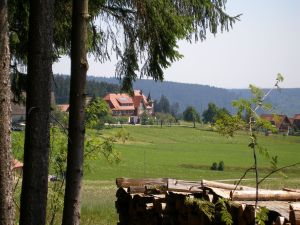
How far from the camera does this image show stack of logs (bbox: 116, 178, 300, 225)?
5250 mm

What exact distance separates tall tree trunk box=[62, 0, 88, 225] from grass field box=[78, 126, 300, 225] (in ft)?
15.5

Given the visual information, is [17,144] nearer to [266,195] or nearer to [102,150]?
[102,150]

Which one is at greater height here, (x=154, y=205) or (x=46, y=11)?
(x=46, y=11)

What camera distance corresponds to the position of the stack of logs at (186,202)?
525 centimetres

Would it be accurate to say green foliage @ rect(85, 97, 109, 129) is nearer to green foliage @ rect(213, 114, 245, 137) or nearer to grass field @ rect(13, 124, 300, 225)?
grass field @ rect(13, 124, 300, 225)

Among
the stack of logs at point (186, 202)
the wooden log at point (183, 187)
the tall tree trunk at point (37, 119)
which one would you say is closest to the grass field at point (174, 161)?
the stack of logs at point (186, 202)

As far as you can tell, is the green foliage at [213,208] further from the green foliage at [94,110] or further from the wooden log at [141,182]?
the green foliage at [94,110]

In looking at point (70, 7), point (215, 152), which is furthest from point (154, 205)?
point (215, 152)

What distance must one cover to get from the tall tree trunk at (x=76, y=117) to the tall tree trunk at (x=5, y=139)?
3.05 ft

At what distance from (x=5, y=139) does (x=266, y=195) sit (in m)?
3.00

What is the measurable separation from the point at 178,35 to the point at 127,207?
360 cm

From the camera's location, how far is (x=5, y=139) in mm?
5211

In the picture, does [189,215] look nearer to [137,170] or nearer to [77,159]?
[77,159]

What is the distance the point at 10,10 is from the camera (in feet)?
21.0
